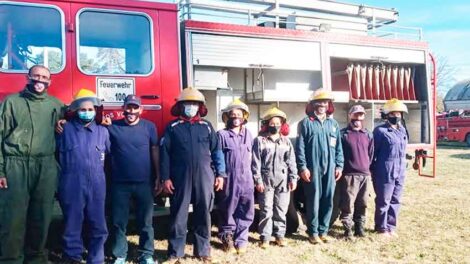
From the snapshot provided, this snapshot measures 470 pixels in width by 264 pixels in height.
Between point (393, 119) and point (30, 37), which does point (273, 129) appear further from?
point (30, 37)

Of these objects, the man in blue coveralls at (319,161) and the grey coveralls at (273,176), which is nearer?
the grey coveralls at (273,176)

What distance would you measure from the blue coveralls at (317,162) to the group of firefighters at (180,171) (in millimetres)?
12

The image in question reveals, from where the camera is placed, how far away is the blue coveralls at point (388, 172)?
224 inches

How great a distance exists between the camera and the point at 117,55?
4.81 metres

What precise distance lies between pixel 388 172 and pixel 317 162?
1013mm

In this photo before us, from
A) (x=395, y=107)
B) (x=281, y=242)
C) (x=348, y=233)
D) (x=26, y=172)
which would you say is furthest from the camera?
(x=395, y=107)

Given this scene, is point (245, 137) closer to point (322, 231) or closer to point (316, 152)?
point (316, 152)

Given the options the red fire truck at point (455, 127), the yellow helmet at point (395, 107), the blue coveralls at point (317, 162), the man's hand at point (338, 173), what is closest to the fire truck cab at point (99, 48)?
the blue coveralls at point (317, 162)

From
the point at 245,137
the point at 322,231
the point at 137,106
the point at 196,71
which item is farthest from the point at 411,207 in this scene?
the point at 137,106

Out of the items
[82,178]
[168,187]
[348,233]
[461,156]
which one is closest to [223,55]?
[168,187]

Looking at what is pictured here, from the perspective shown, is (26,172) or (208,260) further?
(208,260)

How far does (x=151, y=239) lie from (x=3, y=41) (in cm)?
232

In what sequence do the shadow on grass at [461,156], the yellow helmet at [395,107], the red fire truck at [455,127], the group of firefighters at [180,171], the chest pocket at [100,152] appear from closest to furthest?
1. the group of firefighters at [180,171]
2. the chest pocket at [100,152]
3. the yellow helmet at [395,107]
4. the shadow on grass at [461,156]
5. the red fire truck at [455,127]

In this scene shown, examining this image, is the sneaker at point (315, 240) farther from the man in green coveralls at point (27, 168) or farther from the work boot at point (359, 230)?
the man in green coveralls at point (27, 168)
